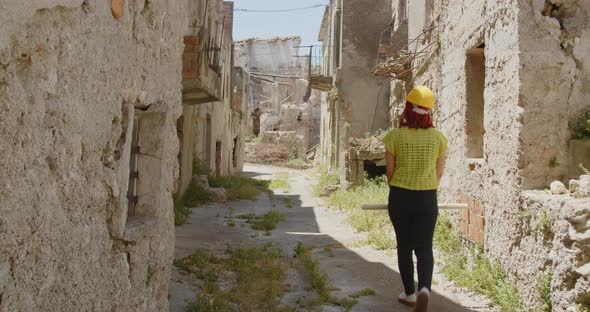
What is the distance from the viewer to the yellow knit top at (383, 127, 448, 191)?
3939mm

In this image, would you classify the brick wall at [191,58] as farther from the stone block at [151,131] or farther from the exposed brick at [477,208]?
the exposed brick at [477,208]

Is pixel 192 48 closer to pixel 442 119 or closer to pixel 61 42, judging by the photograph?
pixel 442 119

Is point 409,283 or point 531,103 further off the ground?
point 531,103

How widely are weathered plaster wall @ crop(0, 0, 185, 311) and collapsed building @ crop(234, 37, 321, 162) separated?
84.9 ft

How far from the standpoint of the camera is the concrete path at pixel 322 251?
4.42 metres

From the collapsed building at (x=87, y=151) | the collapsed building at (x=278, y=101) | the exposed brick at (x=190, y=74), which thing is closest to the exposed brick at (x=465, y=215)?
the collapsed building at (x=87, y=151)

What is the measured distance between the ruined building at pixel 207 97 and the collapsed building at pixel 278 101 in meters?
8.23

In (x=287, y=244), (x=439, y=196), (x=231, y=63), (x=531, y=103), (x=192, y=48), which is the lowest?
(x=287, y=244)

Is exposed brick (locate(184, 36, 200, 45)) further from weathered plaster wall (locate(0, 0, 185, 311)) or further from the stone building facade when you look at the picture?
weathered plaster wall (locate(0, 0, 185, 311))

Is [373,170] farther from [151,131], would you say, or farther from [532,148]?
[151,131]

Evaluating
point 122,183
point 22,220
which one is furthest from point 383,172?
point 22,220

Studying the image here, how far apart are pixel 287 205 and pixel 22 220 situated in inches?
403

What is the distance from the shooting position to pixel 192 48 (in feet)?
26.7

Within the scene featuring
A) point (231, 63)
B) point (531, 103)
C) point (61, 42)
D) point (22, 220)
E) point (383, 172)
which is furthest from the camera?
point (231, 63)
